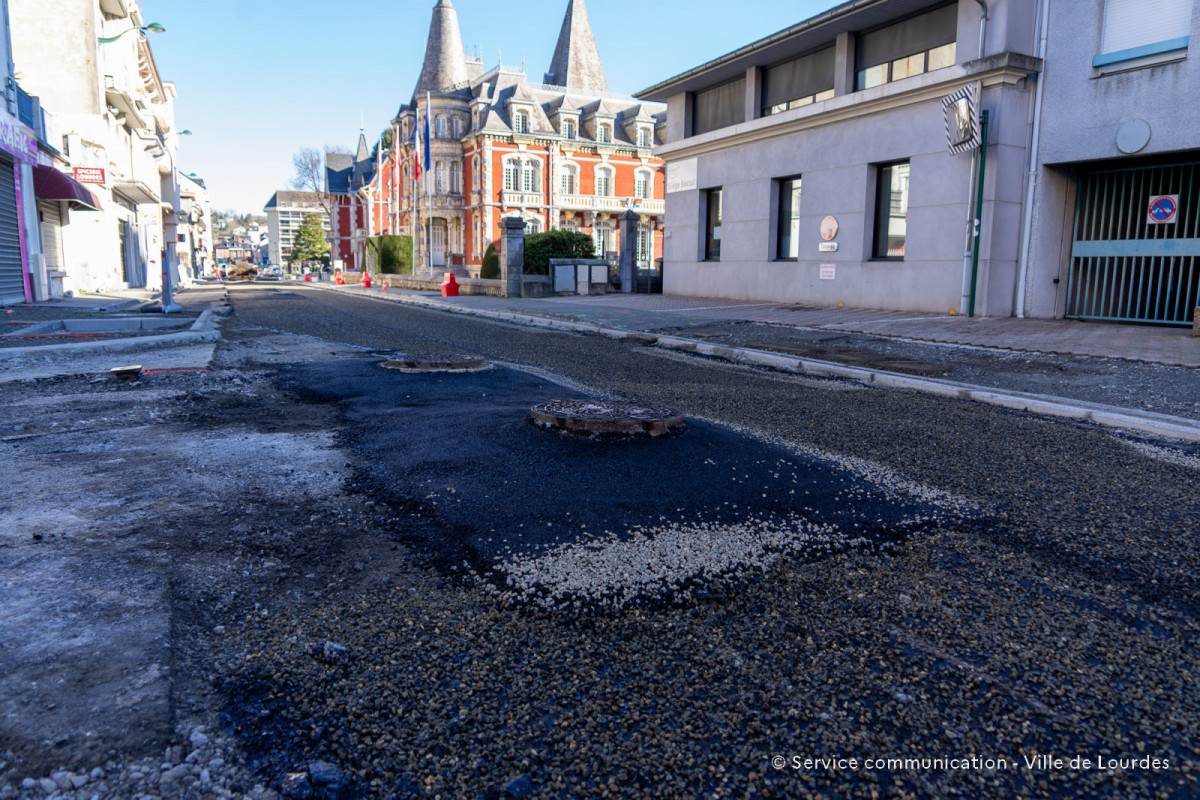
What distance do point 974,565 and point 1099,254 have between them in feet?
45.0

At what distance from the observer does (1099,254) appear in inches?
552

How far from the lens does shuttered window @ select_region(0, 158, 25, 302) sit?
734 inches

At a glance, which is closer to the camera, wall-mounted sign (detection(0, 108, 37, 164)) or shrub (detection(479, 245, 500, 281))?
wall-mounted sign (detection(0, 108, 37, 164))

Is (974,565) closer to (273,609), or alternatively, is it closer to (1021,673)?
(1021,673)

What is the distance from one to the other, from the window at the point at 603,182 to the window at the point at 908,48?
39.5 metres

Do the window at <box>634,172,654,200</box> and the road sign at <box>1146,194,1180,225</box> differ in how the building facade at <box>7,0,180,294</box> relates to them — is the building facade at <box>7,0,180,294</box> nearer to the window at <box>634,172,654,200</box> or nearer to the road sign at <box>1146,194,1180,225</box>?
the road sign at <box>1146,194,1180,225</box>

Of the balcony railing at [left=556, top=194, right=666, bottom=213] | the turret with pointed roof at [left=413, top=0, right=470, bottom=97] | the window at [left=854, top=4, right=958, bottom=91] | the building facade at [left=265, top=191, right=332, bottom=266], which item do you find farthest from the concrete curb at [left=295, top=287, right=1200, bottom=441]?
the building facade at [left=265, top=191, right=332, bottom=266]

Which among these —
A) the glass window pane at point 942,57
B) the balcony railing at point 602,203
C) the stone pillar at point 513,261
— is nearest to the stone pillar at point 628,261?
the stone pillar at point 513,261

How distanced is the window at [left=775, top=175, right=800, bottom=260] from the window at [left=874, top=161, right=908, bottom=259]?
8.01ft

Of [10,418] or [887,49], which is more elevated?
[887,49]

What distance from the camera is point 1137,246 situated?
44.0 feet

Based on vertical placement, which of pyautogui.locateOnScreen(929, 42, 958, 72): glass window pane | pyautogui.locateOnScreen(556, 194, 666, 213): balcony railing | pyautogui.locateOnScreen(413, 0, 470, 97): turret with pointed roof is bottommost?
pyautogui.locateOnScreen(929, 42, 958, 72): glass window pane

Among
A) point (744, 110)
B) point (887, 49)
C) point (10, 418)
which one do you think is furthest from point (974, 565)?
point (744, 110)

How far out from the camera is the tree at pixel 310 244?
96.2m
